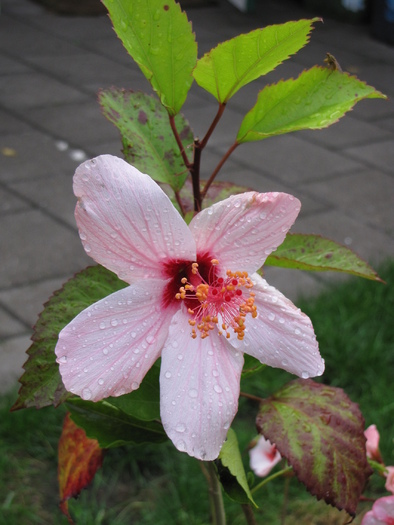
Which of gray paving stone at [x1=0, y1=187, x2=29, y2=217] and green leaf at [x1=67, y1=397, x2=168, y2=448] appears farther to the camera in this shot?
gray paving stone at [x1=0, y1=187, x2=29, y2=217]

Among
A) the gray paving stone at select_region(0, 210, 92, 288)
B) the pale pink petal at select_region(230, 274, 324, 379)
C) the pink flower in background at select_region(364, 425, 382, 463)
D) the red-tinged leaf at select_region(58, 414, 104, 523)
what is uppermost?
the pale pink petal at select_region(230, 274, 324, 379)

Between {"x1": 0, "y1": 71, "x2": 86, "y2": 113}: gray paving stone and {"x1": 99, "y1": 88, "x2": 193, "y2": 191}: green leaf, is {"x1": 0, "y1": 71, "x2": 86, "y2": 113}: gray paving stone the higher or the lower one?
the lower one

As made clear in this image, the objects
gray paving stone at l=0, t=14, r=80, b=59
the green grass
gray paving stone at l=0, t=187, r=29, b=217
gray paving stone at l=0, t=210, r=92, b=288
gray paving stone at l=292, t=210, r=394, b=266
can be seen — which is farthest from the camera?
gray paving stone at l=0, t=14, r=80, b=59

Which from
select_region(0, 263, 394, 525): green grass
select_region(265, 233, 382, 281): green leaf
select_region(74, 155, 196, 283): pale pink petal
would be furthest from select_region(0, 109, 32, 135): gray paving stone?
select_region(74, 155, 196, 283): pale pink petal

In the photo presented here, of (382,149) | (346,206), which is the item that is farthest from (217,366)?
(382,149)

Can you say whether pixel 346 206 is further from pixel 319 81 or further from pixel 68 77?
pixel 319 81

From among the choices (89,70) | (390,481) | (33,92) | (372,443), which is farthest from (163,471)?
(89,70)

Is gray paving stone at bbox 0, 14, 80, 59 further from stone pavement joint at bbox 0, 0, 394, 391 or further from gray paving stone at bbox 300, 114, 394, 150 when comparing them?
gray paving stone at bbox 300, 114, 394, 150
